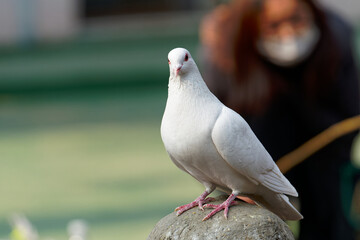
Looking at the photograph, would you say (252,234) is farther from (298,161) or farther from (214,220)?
(298,161)

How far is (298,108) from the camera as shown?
4062 millimetres

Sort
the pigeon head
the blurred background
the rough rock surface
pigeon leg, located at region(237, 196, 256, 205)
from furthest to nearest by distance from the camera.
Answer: the blurred background
pigeon leg, located at region(237, 196, 256, 205)
the rough rock surface
the pigeon head

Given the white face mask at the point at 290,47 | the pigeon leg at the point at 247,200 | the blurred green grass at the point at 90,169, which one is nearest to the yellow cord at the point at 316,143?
the white face mask at the point at 290,47

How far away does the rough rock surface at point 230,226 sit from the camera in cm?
193

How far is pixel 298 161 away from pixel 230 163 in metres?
2.23

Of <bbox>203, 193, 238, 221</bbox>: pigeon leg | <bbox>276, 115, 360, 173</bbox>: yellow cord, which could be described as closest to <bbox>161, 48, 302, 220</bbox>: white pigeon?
<bbox>203, 193, 238, 221</bbox>: pigeon leg

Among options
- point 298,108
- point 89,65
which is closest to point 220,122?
point 298,108

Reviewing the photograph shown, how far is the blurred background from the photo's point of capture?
21.4 ft

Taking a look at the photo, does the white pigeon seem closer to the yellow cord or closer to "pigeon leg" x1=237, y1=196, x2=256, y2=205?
"pigeon leg" x1=237, y1=196, x2=256, y2=205

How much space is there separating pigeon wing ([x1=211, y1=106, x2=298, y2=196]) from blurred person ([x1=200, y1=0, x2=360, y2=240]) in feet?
6.19

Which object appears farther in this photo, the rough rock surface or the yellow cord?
the yellow cord

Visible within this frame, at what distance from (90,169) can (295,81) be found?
167 inches

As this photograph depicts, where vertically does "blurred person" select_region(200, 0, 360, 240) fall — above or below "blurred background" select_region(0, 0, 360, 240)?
below

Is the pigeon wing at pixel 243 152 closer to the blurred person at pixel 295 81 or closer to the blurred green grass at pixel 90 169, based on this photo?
the blurred person at pixel 295 81
